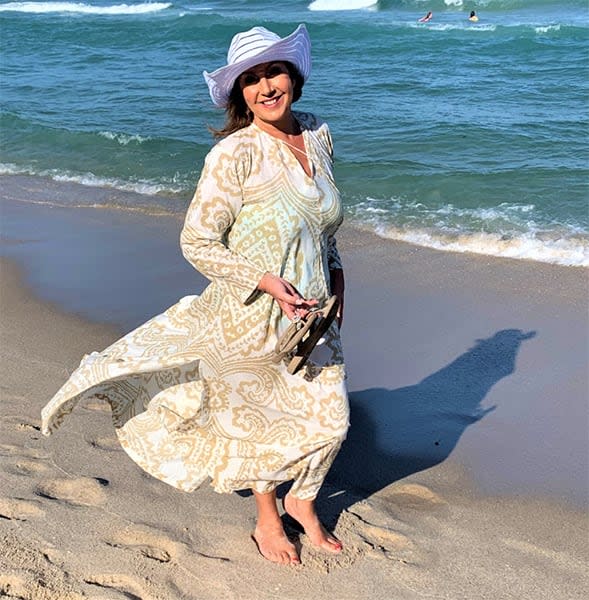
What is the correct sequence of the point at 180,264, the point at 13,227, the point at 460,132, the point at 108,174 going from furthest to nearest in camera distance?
the point at 460,132 < the point at 108,174 < the point at 13,227 < the point at 180,264

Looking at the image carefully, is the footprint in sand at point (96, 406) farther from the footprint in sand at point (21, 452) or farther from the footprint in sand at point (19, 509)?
the footprint in sand at point (19, 509)

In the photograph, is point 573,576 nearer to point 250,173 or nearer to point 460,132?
point 250,173

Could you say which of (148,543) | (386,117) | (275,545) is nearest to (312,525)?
(275,545)

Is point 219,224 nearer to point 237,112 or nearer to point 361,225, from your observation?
point 237,112

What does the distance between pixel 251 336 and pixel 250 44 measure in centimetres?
98

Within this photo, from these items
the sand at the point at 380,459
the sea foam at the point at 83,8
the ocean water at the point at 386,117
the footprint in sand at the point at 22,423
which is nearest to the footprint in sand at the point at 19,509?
the sand at the point at 380,459

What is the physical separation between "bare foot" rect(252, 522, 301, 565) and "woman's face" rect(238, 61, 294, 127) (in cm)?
154

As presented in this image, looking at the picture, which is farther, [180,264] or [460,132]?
[460,132]

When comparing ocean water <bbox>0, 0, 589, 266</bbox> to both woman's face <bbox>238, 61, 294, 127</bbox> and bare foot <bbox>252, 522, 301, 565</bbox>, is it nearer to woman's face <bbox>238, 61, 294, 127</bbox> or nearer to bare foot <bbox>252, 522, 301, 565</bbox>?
bare foot <bbox>252, 522, 301, 565</bbox>

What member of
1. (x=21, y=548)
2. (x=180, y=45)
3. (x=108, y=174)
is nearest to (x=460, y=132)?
(x=108, y=174)

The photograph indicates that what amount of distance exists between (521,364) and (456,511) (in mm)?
1609

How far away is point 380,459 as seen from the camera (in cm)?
431

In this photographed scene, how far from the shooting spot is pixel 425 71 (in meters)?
15.9

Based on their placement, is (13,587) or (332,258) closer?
(13,587)
